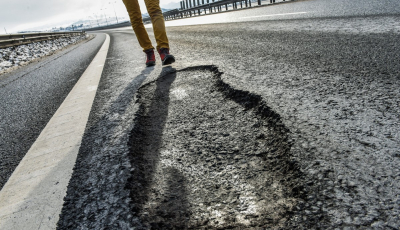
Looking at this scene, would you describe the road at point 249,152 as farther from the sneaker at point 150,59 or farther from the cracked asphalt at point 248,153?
the sneaker at point 150,59

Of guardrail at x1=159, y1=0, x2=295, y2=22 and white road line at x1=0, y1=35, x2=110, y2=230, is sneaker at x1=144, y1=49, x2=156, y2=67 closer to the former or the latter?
white road line at x1=0, y1=35, x2=110, y2=230

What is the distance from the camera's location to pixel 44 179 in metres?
1.08

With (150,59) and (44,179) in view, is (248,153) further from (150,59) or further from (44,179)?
(150,59)

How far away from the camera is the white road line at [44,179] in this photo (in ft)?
2.82

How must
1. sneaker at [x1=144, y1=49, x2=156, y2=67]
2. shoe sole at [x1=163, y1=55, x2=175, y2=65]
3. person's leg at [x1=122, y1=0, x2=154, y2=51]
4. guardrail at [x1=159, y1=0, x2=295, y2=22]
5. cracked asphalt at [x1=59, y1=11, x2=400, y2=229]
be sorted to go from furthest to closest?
guardrail at [x1=159, y1=0, x2=295, y2=22] < person's leg at [x1=122, y1=0, x2=154, y2=51] < sneaker at [x1=144, y1=49, x2=156, y2=67] < shoe sole at [x1=163, y1=55, x2=175, y2=65] < cracked asphalt at [x1=59, y1=11, x2=400, y2=229]

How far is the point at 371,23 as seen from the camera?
12.9ft

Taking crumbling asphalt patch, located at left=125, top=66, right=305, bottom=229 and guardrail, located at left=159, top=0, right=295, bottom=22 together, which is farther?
guardrail, located at left=159, top=0, right=295, bottom=22

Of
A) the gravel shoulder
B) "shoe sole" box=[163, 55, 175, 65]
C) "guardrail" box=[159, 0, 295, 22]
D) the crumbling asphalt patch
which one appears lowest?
the crumbling asphalt patch

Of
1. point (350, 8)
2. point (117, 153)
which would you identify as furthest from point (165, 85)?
point (350, 8)

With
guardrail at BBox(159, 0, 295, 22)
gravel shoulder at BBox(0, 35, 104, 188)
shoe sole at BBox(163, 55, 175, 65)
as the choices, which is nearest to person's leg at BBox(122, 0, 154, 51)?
shoe sole at BBox(163, 55, 175, 65)

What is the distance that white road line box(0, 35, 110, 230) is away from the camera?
860 mm

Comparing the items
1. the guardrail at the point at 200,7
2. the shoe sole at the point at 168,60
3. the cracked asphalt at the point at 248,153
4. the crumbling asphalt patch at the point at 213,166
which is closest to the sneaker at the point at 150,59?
the shoe sole at the point at 168,60

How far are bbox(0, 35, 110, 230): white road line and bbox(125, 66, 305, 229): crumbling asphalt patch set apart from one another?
259 millimetres

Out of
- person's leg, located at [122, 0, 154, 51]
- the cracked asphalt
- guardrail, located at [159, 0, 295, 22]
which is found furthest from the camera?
guardrail, located at [159, 0, 295, 22]
